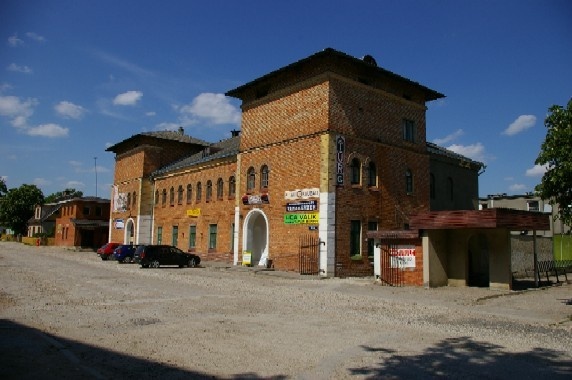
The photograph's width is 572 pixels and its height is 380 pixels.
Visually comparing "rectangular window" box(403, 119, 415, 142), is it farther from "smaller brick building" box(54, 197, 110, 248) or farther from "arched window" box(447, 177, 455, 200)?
"smaller brick building" box(54, 197, 110, 248)

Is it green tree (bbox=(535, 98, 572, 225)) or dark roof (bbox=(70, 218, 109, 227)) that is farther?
dark roof (bbox=(70, 218, 109, 227))

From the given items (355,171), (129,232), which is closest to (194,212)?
(129,232)

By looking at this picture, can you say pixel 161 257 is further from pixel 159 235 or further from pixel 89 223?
pixel 89 223

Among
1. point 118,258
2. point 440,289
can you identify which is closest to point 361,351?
point 440,289

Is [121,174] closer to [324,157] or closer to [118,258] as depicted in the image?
[118,258]

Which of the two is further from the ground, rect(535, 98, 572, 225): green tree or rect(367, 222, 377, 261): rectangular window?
rect(535, 98, 572, 225): green tree

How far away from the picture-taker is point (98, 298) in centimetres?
1406

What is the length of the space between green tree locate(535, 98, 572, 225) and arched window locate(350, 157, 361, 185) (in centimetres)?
1261

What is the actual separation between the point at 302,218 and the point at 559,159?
1442 cm

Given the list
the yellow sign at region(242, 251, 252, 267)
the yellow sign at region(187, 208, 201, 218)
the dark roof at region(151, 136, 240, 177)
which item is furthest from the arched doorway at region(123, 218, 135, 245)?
the yellow sign at region(242, 251, 252, 267)

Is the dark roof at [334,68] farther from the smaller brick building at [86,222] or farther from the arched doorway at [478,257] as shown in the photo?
the smaller brick building at [86,222]

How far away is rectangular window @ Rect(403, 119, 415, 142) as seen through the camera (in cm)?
3008

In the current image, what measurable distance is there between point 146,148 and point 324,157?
26311 mm

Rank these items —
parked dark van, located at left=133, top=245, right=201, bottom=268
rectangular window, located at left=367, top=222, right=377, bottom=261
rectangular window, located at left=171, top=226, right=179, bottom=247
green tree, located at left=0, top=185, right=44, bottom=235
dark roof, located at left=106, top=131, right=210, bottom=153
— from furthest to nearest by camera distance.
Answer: green tree, located at left=0, top=185, right=44, bottom=235
dark roof, located at left=106, top=131, right=210, bottom=153
rectangular window, located at left=171, top=226, right=179, bottom=247
parked dark van, located at left=133, top=245, right=201, bottom=268
rectangular window, located at left=367, top=222, right=377, bottom=261
